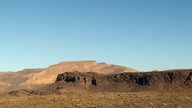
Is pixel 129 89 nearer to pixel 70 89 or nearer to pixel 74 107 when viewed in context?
pixel 70 89

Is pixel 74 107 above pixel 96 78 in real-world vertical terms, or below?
below

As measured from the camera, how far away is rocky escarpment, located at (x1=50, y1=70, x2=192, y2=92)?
3201 inches

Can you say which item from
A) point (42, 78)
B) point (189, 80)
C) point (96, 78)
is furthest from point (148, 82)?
point (42, 78)

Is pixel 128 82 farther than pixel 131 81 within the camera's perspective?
Yes

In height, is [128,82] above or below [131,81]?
below

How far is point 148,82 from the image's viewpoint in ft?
282

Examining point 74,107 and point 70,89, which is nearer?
point 74,107

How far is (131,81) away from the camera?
8988cm

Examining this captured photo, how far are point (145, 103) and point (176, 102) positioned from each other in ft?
13.0

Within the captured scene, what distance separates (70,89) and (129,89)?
1525 cm

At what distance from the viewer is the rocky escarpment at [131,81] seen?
8131 centimetres

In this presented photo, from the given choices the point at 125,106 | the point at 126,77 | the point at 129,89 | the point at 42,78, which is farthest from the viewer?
the point at 42,78

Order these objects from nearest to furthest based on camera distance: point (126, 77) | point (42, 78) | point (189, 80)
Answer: point (189, 80) → point (126, 77) → point (42, 78)

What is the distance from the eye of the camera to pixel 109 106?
4312 cm
